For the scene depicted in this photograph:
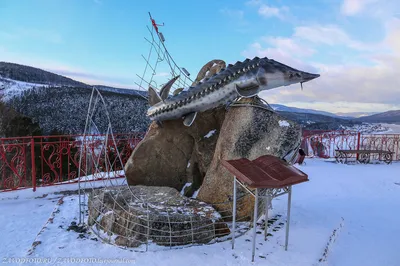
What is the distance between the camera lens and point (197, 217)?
340 cm

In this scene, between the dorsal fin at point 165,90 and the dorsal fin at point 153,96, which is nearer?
the dorsal fin at point 165,90

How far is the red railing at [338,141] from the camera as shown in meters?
11.4

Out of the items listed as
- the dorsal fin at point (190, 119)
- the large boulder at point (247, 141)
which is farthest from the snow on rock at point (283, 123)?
the dorsal fin at point (190, 119)

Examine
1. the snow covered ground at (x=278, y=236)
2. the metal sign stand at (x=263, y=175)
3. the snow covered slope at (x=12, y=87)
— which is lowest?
the snow covered ground at (x=278, y=236)

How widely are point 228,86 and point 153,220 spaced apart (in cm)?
215

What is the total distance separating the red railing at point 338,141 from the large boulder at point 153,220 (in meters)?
8.86

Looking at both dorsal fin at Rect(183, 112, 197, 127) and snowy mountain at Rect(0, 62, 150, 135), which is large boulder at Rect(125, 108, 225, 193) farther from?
snowy mountain at Rect(0, 62, 150, 135)

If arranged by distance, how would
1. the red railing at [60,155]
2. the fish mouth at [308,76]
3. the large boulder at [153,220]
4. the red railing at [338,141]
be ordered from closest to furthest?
the large boulder at [153,220] → the fish mouth at [308,76] → the red railing at [60,155] → the red railing at [338,141]

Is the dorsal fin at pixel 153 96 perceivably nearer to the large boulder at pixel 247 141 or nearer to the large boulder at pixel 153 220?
the large boulder at pixel 247 141

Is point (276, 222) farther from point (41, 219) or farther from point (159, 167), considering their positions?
point (41, 219)

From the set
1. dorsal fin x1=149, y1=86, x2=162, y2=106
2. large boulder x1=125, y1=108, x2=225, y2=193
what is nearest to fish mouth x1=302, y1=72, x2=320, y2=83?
large boulder x1=125, y1=108, x2=225, y2=193

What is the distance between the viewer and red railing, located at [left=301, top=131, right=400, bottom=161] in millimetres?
11445

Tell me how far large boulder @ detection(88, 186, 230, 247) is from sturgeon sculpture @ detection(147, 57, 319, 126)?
147 cm

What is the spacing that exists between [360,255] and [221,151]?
7.05 feet
